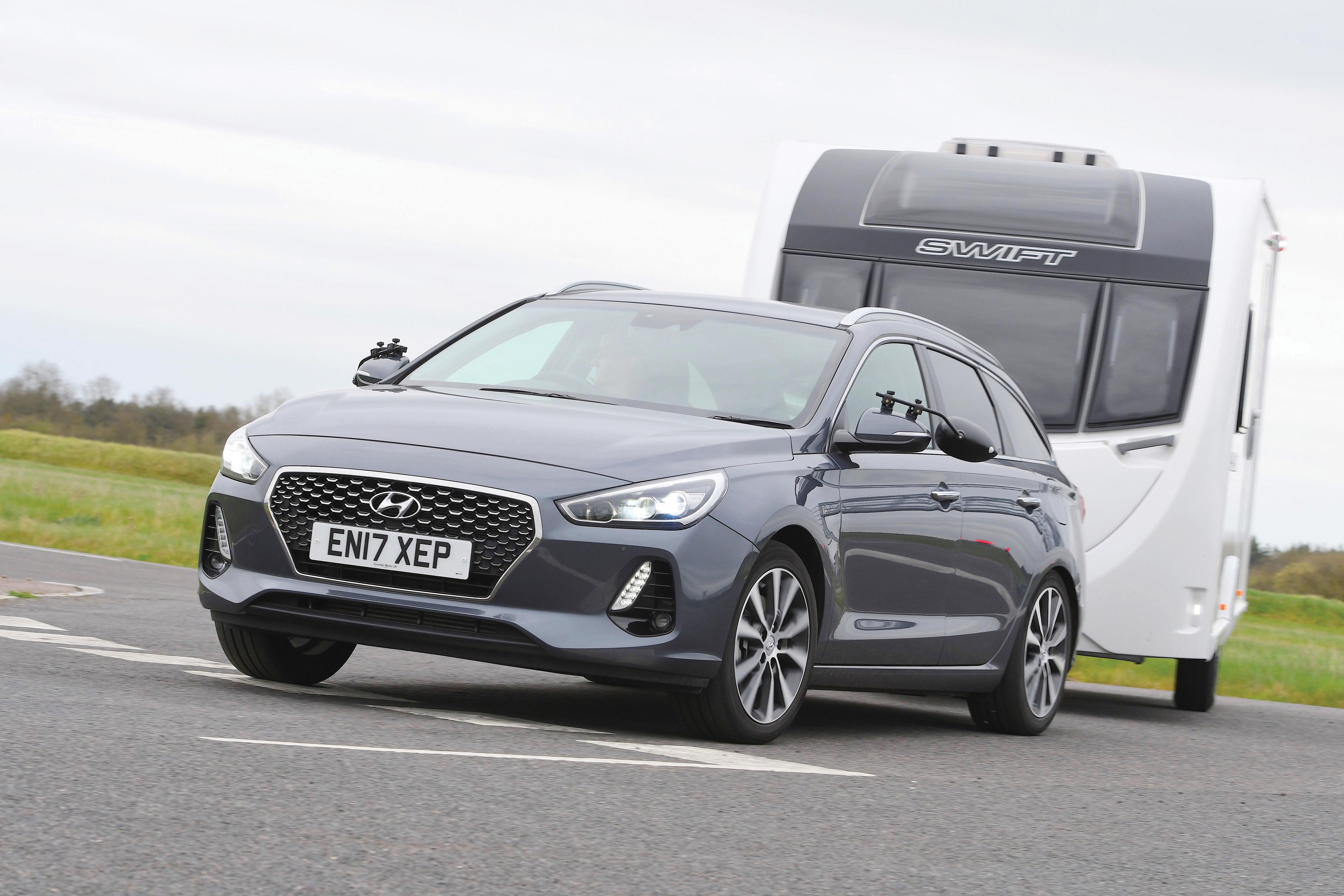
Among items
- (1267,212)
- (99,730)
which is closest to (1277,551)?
(1267,212)

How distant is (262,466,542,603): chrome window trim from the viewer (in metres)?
6.53

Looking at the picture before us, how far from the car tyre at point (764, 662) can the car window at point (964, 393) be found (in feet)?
5.90

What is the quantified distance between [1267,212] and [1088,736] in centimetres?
447

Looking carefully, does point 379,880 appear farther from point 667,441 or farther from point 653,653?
point 667,441

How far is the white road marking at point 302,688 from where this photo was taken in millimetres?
7422

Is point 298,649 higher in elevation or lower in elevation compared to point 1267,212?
lower

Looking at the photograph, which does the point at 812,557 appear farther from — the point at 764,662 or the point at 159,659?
the point at 159,659

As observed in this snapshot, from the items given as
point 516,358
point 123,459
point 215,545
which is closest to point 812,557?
point 516,358

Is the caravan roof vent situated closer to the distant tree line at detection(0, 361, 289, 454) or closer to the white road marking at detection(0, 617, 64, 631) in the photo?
the white road marking at detection(0, 617, 64, 631)

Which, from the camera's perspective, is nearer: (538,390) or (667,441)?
(667,441)

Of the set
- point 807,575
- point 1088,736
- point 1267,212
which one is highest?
point 1267,212

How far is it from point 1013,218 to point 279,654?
20.4 feet

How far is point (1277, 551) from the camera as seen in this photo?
63.9m

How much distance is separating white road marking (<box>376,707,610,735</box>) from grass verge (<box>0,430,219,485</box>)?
2837 inches
